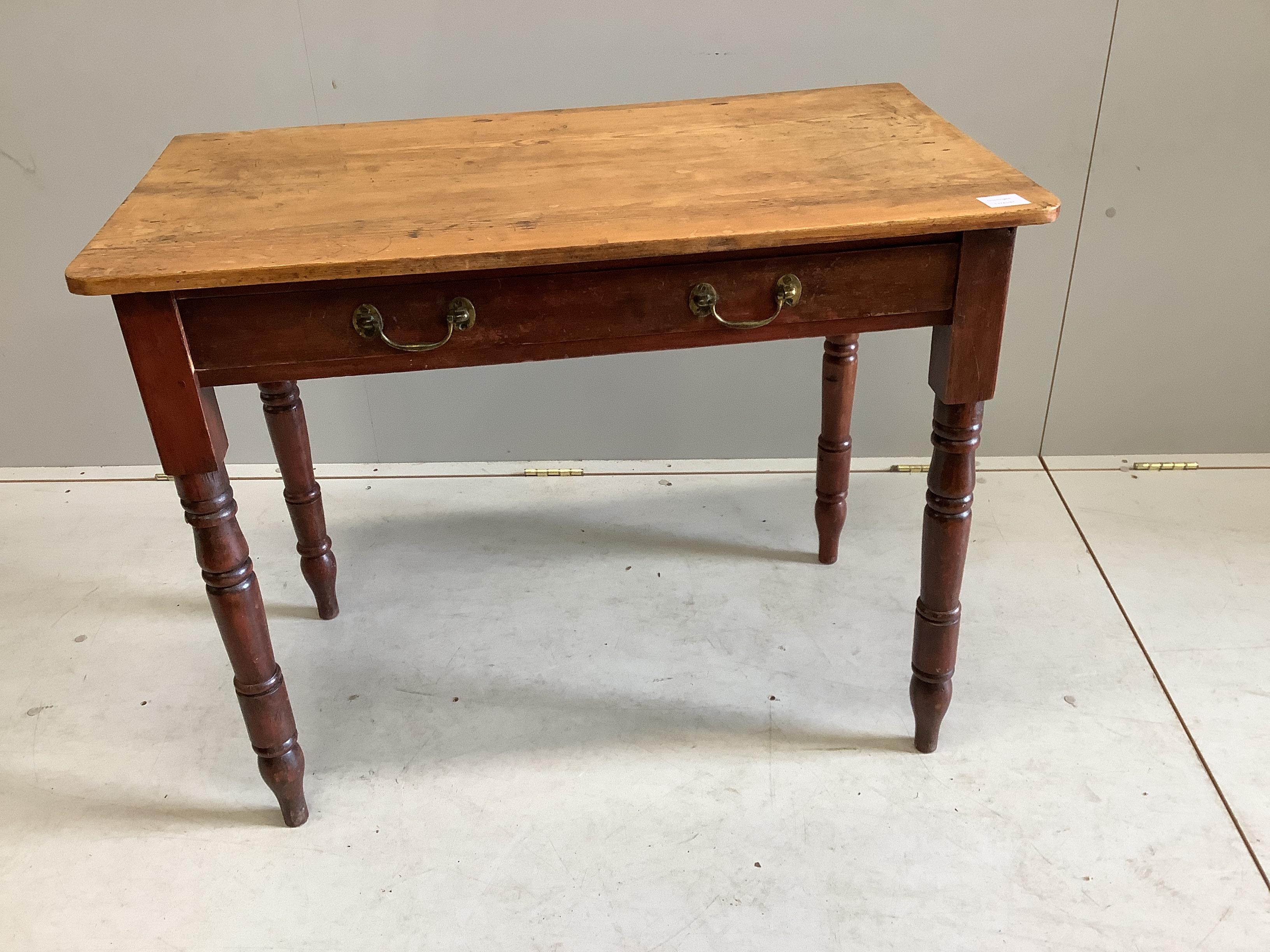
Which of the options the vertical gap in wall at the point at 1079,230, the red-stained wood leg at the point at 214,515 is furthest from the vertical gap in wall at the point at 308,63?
the vertical gap in wall at the point at 1079,230

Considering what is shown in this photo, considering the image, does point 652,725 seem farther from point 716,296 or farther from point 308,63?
point 308,63

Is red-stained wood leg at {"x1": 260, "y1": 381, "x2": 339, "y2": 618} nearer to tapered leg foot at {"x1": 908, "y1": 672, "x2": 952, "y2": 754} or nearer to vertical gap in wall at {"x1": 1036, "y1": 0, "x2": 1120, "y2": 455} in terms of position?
tapered leg foot at {"x1": 908, "y1": 672, "x2": 952, "y2": 754}

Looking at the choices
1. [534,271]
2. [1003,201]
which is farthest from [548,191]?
[1003,201]

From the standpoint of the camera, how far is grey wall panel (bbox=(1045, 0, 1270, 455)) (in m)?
2.14

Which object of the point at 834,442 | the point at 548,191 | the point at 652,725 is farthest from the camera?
the point at 834,442

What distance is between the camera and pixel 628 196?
143 cm

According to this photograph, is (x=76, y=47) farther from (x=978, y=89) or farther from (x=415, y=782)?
(x=978, y=89)

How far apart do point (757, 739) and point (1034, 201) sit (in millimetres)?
→ 991

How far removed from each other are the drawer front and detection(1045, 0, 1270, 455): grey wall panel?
3.75 ft

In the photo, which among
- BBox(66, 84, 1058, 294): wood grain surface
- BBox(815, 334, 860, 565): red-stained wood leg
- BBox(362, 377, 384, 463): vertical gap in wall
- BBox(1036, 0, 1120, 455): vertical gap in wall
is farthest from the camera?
BBox(362, 377, 384, 463): vertical gap in wall

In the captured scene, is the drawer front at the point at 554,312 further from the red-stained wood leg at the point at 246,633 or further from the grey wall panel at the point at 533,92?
the grey wall panel at the point at 533,92

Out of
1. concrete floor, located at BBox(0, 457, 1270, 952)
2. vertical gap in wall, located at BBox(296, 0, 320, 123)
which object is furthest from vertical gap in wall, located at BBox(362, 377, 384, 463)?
vertical gap in wall, located at BBox(296, 0, 320, 123)

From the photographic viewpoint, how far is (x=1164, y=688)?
188cm

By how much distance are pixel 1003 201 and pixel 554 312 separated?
1.98 ft
